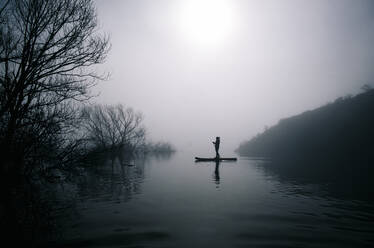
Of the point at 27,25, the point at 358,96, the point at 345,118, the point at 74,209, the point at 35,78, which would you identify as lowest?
the point at 74,209

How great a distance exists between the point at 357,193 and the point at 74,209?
1428 centimetres

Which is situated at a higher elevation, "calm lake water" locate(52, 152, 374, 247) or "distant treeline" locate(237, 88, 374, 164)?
"distant treeline" locate(237, 88, 374, 164)

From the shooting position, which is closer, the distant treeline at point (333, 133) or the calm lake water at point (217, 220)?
the calm lake water at point (217, 220)

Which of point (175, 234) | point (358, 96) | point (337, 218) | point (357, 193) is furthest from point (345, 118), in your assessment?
point (175, 234)

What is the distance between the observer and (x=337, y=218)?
6.39m

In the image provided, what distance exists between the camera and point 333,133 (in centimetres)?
6400

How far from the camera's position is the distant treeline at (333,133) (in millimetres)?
53188

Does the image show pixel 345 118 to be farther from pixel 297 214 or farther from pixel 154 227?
pixel 154 227

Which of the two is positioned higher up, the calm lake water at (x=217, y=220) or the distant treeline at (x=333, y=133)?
the distant treeline at (x=333, y=133)

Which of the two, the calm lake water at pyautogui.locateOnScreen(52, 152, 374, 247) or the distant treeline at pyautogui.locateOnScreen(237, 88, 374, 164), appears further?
the distant treeline at pyautogui.locateOnScreen(237, 88, 374, 164)

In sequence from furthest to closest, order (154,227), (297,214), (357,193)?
(357,193) → (297,214) → (154,227)

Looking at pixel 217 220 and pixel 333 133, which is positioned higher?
pixel 333 133

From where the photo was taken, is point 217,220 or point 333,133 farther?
point 333,133

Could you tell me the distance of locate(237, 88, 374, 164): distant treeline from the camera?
53.2m
